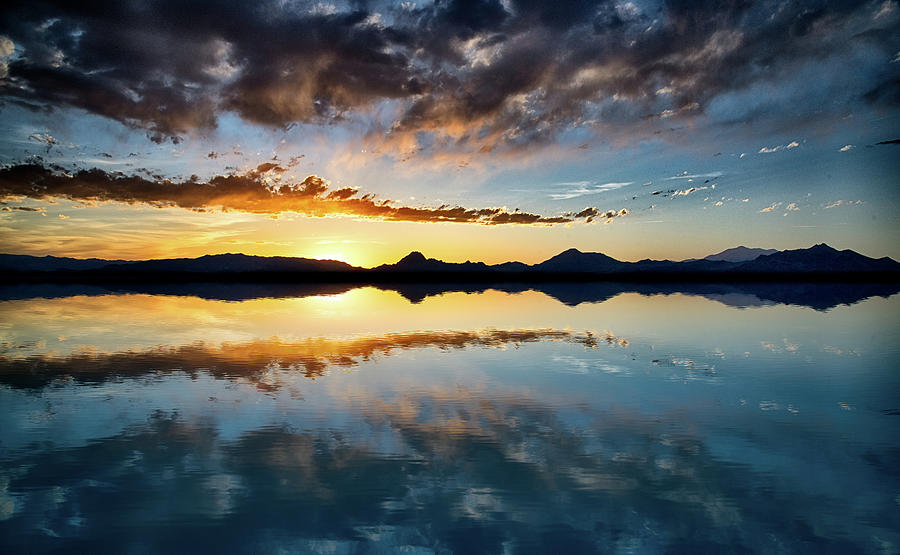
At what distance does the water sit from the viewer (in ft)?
25.7

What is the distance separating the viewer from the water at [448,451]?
25.7 feet

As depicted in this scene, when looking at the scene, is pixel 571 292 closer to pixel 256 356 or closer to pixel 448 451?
pixel 256 356

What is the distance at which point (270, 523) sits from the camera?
8.05m

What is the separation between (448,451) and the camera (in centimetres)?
1118

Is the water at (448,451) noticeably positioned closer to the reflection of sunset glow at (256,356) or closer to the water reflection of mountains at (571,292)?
the reflection of sunset glow at (256,356)

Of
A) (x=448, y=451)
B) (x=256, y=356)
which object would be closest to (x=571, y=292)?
(x=256, y=356)

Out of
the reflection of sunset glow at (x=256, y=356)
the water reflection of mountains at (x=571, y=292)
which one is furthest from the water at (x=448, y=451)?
the water reflection of mountains at (x=571, y=292)

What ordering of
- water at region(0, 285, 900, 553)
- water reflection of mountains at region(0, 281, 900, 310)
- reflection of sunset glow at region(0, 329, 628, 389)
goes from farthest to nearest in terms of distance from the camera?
water reflection of mountains at region(0, 281, 900, 310) → reflection of sunset glow at region(0, 329, 628, 389) → water at region(0, 285, 900, 553)

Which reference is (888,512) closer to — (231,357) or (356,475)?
(356,475)

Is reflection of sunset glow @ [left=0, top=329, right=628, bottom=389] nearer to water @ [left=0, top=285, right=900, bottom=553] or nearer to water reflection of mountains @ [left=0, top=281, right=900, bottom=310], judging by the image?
water @ [left=0, top=285, right=900, bottom=553]

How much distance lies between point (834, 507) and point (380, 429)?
30.9 feet

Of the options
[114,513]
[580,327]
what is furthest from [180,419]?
[580,327]

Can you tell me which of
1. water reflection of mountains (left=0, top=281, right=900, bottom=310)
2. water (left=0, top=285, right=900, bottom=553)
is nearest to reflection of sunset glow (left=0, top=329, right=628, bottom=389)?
water (left=0, top=285, right=900, bottom=553)

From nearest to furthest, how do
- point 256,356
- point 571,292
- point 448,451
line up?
1. point 448,451
2. point 256,356
3. point 571,292
